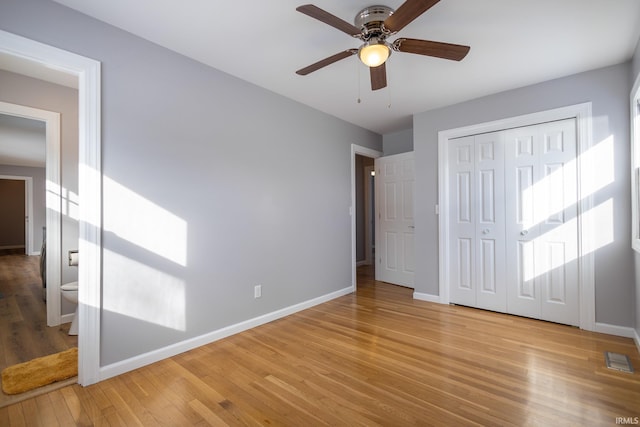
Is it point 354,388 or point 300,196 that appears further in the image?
point 300,196

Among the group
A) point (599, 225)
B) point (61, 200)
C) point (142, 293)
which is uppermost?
point (61, 200)

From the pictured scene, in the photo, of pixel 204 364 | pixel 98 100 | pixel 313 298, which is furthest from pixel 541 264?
pixel 98 100

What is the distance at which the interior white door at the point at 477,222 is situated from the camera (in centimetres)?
331

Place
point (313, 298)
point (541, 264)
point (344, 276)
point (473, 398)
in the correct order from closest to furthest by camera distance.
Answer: point (473, 398) → point (541, 264) → point (313, 298) → point (344, 276)

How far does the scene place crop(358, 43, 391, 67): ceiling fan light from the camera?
1.81 metres

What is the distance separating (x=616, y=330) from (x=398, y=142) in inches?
136

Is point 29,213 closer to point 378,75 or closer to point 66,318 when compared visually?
point 66,318

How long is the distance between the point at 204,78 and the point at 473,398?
323 cm

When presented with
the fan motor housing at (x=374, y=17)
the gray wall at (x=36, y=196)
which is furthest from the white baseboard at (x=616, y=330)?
the gray wall at (x=36, y=196)

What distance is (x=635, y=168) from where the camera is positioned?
2.46 m

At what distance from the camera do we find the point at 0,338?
2.59 m

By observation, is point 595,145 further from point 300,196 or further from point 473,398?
point 300,196

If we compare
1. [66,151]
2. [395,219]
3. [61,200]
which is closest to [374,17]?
[395,219]

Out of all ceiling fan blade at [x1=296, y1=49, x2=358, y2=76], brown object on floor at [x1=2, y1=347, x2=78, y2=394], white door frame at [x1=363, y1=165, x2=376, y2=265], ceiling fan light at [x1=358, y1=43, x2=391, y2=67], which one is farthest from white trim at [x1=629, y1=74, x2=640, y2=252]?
brown object on floor at [x1=2, y1=347, x2=78, y2=394]
